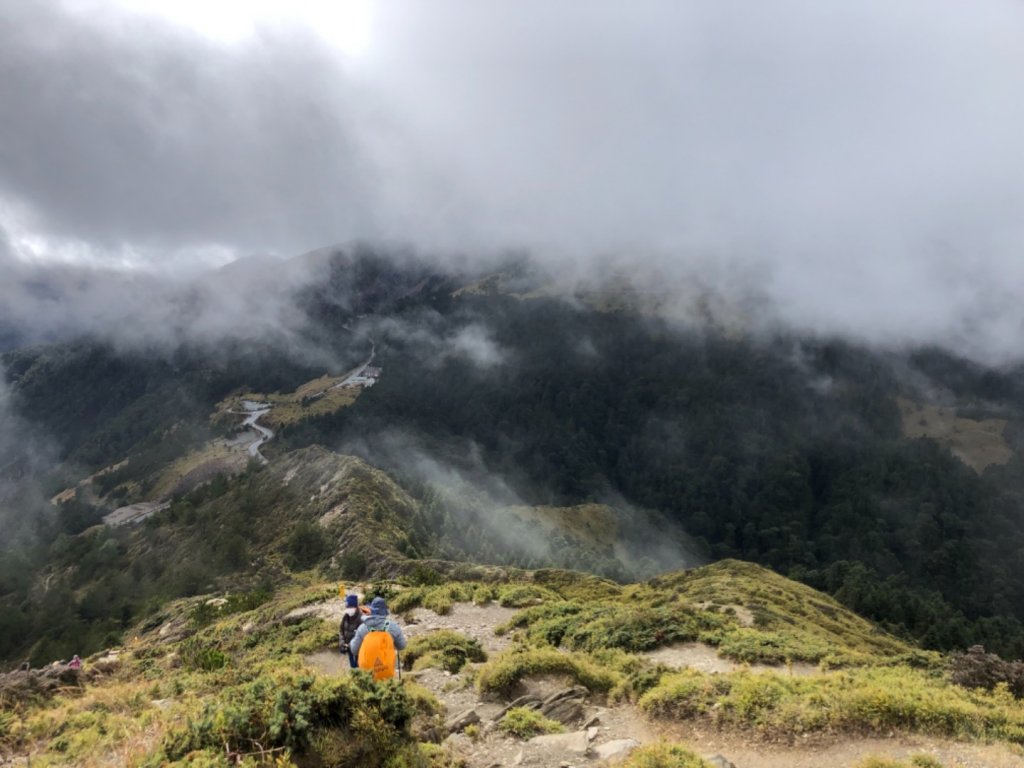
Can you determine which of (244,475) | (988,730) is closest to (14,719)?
(988,730)

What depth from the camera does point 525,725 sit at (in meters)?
14.0

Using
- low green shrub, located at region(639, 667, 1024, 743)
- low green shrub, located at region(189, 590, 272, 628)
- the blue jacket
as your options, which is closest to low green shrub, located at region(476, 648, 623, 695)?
low green shrub, located at region(639, 667, 1024, 743)

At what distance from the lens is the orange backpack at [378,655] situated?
1168cm

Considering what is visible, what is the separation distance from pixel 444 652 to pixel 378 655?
37.9 feet

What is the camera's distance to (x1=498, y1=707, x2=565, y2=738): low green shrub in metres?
13.8

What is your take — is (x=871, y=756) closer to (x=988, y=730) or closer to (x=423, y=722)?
(x=988, y=730)

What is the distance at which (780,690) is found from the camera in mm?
14438

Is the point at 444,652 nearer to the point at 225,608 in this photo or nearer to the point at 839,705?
the point at 839,705

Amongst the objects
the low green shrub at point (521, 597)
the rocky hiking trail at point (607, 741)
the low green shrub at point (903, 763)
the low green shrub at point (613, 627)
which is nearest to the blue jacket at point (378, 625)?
the rocky hiking trail at point (607, 741)

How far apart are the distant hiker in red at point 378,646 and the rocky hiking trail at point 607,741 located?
0.92 meters

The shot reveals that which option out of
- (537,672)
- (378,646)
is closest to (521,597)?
(537,672)

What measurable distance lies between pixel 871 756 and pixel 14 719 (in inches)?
751

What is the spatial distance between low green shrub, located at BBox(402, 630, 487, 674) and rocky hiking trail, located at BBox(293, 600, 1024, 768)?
5.25 feet

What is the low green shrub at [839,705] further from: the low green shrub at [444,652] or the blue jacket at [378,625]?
the low green shrub at [444,652]
